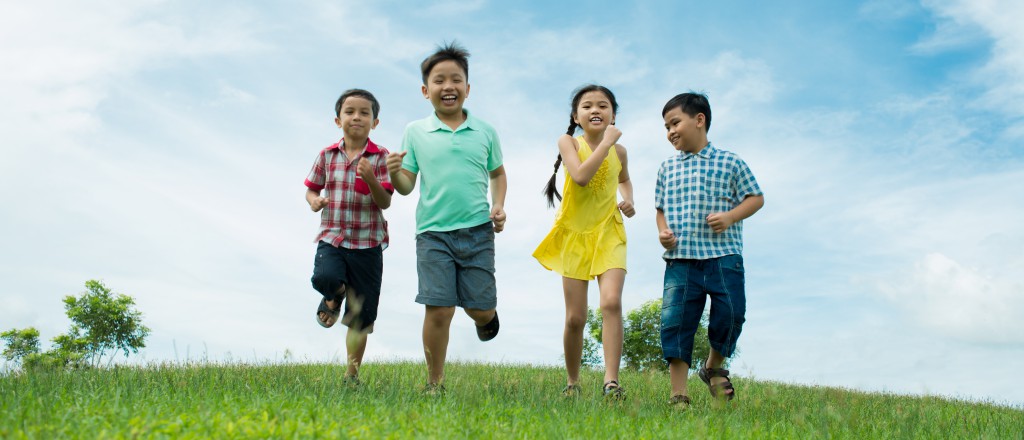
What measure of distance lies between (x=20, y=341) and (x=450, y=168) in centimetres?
1879

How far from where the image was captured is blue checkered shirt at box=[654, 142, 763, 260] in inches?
247

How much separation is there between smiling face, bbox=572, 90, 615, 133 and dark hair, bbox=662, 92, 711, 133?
1.58 feet

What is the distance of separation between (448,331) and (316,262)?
4.52 ft

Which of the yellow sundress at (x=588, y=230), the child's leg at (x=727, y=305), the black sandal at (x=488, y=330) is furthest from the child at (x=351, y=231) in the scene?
the child's leg at (x=727, y=305)

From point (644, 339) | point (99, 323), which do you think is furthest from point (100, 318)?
point (644, 339)

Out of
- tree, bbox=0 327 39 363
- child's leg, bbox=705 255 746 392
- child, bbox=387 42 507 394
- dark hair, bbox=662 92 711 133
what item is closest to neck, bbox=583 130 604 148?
dark hair, bbox=662 92 711 133

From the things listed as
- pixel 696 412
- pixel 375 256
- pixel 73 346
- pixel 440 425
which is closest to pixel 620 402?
pixel 696 412

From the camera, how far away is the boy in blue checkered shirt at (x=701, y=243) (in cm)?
623

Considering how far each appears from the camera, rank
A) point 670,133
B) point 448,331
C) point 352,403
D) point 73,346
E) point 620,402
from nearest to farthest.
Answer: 1. point 352,403
2. point 620,402
3. point 448,331
4. point 670,133
5. point 73,346

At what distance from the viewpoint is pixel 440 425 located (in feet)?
13.5

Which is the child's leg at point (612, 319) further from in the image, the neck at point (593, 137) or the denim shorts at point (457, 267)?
the neck at point (593, 137)

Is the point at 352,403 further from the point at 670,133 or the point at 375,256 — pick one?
the point at 670,133

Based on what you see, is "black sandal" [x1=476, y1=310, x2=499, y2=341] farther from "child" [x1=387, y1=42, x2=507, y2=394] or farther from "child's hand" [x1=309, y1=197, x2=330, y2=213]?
"child's hand" [x1=309, y1=197, x2=330, y2=213]

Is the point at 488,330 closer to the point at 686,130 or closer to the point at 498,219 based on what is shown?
the point at 498,219
